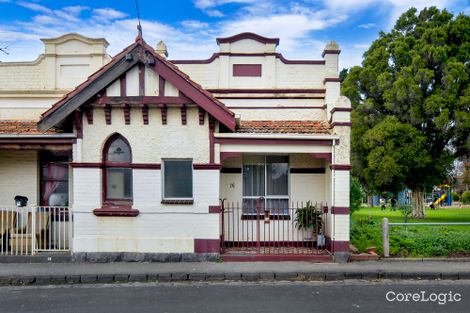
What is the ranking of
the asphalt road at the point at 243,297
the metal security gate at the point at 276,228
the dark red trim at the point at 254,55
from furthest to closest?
the dark red trim at the point at 254,55, the metal security gate at the point at 276,228, the asphalt road at the point at 243,297

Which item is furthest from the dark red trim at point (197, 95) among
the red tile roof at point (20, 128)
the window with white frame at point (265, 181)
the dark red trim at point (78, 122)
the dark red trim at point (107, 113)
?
the red tile roof at point (20, 128)

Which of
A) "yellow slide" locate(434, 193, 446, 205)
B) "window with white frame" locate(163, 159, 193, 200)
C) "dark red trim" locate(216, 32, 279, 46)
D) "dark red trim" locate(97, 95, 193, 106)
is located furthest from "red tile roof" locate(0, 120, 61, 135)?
"yellow slide" locate(434, 193, 446, 205)

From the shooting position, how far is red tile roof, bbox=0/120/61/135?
38.9ft

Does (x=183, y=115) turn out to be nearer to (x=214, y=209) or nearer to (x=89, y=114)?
(x=89, y=114)

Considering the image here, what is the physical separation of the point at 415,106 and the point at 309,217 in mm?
14321

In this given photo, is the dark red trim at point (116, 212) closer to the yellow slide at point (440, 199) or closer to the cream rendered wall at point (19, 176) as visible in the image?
the cream rendered wall at point (19, 176)

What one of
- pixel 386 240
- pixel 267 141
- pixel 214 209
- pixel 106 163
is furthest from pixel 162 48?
pixel 386 240

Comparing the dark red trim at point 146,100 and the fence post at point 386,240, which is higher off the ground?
the dark red trim at point 146,100

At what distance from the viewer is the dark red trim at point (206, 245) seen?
1123 cm

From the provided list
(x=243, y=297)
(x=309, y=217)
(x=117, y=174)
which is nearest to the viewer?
(x=243, y=297)

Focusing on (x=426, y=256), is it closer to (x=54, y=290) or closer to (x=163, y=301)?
(x=163, y=301)

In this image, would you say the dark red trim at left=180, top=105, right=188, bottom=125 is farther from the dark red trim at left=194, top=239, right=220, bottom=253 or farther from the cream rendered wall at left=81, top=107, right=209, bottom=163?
the dark red trim at left=194, top=239, right=220, bottom=253

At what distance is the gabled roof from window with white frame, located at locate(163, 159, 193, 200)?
62.8 inches

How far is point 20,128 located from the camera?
1242 centimetres
